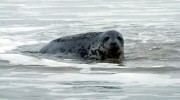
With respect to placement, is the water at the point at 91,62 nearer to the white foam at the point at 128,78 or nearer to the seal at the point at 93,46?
the white foam at the point at 128,78

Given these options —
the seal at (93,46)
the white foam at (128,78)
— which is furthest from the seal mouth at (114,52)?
the white foam at (128,78)

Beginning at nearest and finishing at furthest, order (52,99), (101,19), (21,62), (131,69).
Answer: (52,99), (131,69), (21,62), (101,19)

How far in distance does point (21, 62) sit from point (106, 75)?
2280 millimetres

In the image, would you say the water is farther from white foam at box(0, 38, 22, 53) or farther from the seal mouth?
the seal mouth

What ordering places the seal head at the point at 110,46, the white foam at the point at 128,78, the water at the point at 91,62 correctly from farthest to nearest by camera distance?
the seal head at the point at 110,46 → the white foam at the point at 128,78 → the water at the point at 91,62

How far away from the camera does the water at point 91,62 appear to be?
25.1 ft

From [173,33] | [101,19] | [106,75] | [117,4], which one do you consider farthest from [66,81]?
[117,4]

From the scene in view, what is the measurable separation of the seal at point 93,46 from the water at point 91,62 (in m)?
0.34

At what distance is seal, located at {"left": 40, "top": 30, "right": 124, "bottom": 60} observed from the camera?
11.2 m

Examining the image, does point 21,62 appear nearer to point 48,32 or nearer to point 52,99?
point 52,99

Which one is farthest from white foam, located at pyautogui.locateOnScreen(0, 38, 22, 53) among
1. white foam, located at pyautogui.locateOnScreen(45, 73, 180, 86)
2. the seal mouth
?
white foam, located at pyautogui.locateOnScreen(45, 73, 180, 86)

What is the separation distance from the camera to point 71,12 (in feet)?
75.8

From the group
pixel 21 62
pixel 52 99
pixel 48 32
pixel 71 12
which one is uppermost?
pixel 71 12

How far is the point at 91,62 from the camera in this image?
10.9m
